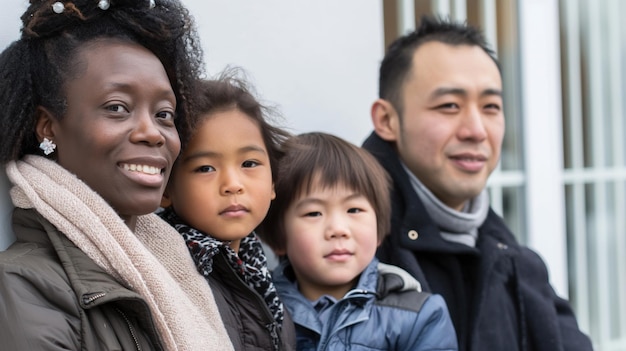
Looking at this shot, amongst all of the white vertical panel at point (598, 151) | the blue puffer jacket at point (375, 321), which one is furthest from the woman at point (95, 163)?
the white vertical panel at point (598, 151)

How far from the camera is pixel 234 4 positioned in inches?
104

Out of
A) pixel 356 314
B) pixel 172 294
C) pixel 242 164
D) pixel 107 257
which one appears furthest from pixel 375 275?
pixel 107 257

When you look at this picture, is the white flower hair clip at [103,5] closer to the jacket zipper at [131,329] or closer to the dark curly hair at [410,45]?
the jacket zipper at [131,329]

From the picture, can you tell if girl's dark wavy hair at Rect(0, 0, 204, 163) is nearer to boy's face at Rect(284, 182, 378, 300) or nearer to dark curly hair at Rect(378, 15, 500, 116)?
boy's face at Rect(284, 182, 378, 300)

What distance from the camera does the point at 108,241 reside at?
5.39ft

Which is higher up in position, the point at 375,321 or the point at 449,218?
the point at 449,218

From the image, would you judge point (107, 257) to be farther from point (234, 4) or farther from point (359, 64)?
point (359, 64)

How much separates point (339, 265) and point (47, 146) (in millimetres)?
880

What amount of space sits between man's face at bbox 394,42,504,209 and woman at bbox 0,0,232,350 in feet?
4.23

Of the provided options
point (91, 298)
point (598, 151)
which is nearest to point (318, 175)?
point (91, 298)

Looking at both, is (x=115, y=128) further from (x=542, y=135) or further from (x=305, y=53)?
(x=542, y=135)

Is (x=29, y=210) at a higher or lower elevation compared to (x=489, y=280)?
higher

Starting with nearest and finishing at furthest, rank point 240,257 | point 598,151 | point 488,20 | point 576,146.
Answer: point 240,257 → point 488,20 → point 576,146 → point 598,151

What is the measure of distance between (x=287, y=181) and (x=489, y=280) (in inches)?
33.9
